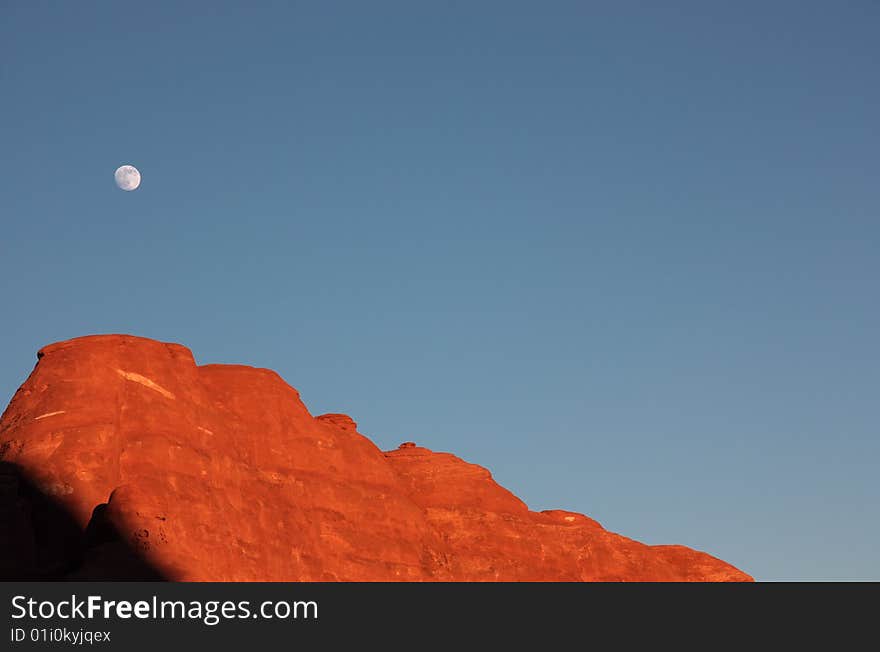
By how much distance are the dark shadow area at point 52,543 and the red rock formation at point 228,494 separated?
0.08m

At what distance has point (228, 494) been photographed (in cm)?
7581

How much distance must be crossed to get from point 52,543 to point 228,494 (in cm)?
1207

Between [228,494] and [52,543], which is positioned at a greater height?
[228,494]

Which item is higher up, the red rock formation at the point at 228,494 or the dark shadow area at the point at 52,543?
the red rock formation at the point at 228,494

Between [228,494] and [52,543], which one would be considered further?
[228,494]

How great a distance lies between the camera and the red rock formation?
6612cm

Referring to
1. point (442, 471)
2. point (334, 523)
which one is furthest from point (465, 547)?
point (334, 523)

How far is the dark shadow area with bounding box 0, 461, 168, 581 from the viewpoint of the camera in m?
62.3

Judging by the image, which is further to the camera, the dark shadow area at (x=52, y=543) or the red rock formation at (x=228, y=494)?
the red rock formation at (x=228, y=494)

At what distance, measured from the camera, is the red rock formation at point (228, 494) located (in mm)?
66125

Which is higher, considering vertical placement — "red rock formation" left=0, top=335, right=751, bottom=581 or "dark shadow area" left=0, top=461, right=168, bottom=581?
"red rock formation" left=0, top=335, right=751, bottom=581

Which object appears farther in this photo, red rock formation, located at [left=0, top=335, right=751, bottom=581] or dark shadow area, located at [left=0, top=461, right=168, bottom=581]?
red rock formation, located at [left=0, top=335, right=751, bottom=581]

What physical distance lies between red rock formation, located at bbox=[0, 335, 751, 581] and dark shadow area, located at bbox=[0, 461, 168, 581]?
0.08 meters
